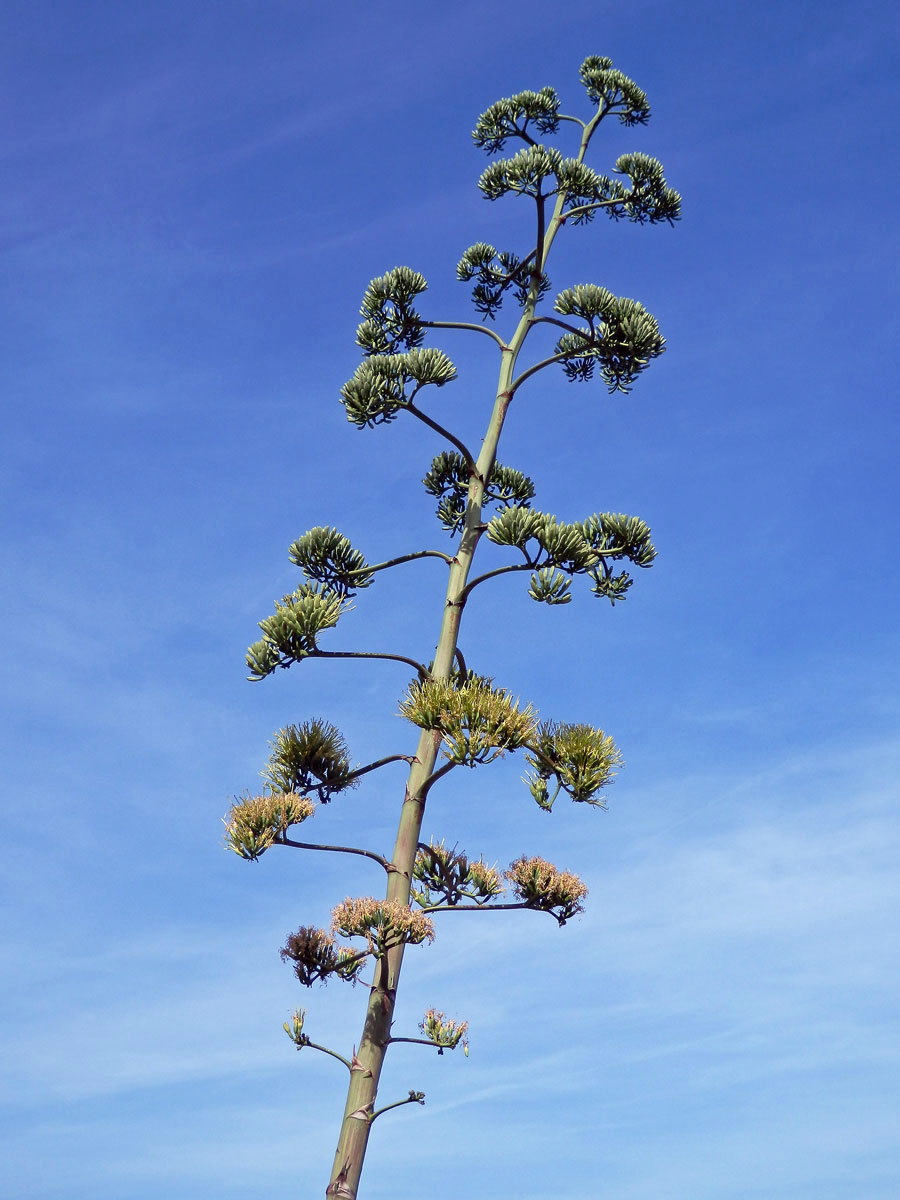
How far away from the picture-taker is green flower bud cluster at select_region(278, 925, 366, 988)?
7.97 meters

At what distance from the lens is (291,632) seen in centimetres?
820

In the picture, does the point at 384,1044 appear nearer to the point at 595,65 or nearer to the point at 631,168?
the point at 631,168

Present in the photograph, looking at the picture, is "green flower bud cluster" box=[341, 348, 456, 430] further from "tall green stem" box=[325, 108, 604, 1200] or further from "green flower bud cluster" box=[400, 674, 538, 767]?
"green flower bud cluster" box=[400, 674, 538, 767]

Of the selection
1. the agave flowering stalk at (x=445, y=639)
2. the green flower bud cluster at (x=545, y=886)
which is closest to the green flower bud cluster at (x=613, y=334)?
the agave flowering stalk at (x=445, y=639)

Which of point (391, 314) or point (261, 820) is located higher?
point (391, 314)

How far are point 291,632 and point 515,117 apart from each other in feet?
21.0

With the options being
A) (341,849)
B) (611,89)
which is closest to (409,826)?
(341,849)

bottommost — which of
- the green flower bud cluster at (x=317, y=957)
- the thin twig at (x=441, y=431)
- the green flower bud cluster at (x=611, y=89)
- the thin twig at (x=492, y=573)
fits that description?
the green flower bud cluster at (x=317, y=957)

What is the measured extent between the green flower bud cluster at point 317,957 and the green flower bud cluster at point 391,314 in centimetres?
528

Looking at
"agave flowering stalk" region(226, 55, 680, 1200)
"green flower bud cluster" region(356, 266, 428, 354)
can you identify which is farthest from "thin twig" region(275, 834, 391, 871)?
"green flower bud cluster" region(356, 266, 428, 354)

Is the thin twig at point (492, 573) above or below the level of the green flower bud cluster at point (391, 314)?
below

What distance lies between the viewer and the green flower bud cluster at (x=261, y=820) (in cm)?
784

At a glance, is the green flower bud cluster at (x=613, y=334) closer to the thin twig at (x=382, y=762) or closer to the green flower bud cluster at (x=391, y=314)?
the green flower bud cluster at (x=391, y=314)

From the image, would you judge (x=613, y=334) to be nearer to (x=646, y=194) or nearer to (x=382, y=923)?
(x=646, y=194)
